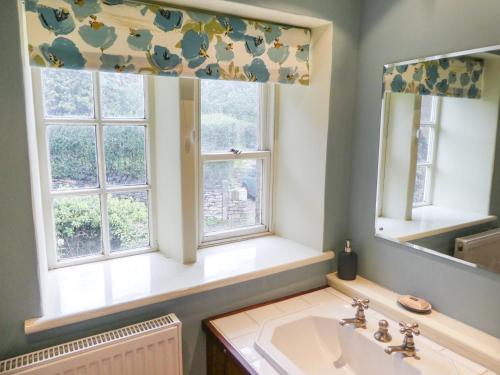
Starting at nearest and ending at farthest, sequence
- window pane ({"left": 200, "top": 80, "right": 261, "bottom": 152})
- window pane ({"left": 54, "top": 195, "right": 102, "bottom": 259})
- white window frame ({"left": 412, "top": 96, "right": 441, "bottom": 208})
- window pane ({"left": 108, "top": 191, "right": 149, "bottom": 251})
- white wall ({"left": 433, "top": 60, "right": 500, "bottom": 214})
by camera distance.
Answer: white wall ({"left": 433, "top": 60, "right": 500, "bottom": 214}) < white window frame ({"left": 412, "top": 96, "right": 441, "bottom": 208}) < window pane ({"left": 54, "top": 195, "right": 102, "bottom": 259}) < window pane ({"left": 108, "top": 191, "right": 149, "bottom": 251}) < window pane ({"left": 200, "top": 80, "right": 261, "bottom": 152})

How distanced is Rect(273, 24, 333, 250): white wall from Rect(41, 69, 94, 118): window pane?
3.13 ft

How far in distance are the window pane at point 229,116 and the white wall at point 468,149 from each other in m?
0.92

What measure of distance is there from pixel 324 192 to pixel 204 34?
89cm

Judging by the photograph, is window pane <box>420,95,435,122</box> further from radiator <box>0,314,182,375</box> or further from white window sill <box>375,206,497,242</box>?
radiator <box>0,314,182,375</box>

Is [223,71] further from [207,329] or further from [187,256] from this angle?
[207,329]

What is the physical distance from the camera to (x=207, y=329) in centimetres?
153

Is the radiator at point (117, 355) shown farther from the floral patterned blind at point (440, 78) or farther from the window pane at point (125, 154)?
the floral patterned blind at point (440, 78)

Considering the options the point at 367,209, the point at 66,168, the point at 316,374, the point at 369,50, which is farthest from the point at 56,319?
the point at 369,50

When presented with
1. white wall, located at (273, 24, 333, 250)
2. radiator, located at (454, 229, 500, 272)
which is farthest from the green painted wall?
white wall, located at (273, 24, 333, 250)

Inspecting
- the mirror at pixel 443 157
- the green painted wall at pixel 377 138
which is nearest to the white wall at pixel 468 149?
the mirror at pixel 443 157

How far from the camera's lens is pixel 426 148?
1552 mm

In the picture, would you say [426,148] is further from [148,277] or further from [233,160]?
[148,277]

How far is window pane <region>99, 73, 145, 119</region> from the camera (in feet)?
5.38

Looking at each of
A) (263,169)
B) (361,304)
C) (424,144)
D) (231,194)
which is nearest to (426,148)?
(424,144)
